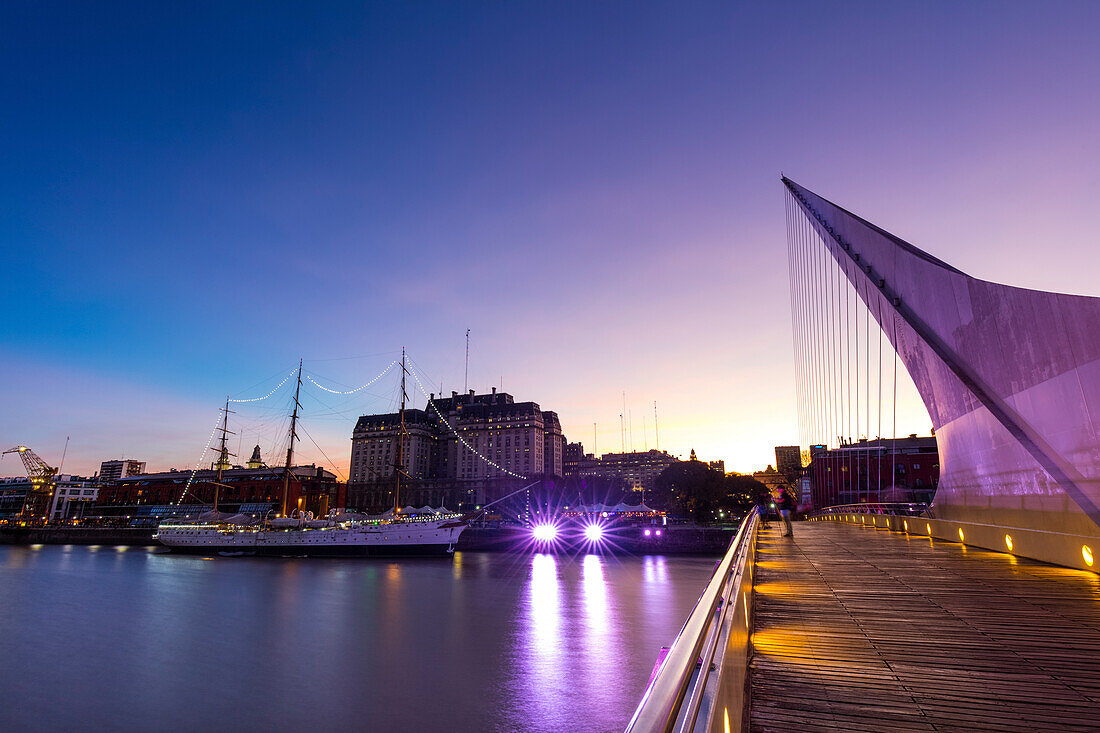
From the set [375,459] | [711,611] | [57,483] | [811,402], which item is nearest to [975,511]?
[711,611]

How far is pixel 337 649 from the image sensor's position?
82.9 ft

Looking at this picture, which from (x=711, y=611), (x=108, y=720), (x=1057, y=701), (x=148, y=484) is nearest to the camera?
(x=711, y=611)

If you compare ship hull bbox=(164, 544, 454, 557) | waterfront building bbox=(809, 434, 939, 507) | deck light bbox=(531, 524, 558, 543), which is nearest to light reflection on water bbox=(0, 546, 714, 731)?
ship hull bbox=(164, 544, 454, 557)

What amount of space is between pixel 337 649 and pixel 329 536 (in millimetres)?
47070

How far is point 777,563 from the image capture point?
12453 millimetres

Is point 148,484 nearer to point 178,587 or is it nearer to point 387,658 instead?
point 178,587

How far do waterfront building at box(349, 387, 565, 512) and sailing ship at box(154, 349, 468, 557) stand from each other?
219 feet

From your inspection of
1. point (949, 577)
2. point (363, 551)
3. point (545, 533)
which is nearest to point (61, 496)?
point (363, 551)

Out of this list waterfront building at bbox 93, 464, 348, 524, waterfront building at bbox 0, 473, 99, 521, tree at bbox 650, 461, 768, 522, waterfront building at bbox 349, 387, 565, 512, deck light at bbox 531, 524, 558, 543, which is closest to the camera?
deck light at bbox 531, 524, 558, 543

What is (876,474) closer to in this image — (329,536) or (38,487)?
(329,536)

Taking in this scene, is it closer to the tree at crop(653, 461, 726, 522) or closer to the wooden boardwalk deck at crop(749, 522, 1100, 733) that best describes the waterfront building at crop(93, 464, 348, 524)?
Result: the tree at crop(653, 461, 726, 522)

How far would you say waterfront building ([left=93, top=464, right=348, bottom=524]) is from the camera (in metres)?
115

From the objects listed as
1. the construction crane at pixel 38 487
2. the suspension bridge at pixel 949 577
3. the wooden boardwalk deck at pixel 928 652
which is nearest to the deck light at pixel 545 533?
the suspension bridge at pixel 949 577

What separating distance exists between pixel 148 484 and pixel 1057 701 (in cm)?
16141
